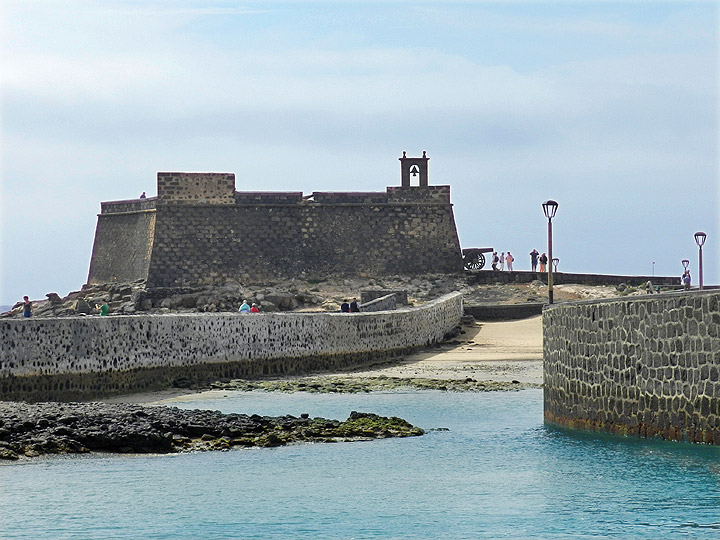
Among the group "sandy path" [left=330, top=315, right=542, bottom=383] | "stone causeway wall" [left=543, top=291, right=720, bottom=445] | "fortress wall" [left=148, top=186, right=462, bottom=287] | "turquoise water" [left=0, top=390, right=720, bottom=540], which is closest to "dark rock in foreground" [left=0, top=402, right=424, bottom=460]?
"turquoise water" [left=0, top=390, right=720, bottom=540]

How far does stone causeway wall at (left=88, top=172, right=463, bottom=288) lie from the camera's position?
43719mm

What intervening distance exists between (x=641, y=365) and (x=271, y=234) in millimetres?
32328

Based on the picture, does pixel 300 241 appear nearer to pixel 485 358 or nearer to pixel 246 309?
pixel 246 309

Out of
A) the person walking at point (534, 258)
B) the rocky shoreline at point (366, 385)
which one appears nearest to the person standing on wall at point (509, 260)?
the person walking at point (534, 258)

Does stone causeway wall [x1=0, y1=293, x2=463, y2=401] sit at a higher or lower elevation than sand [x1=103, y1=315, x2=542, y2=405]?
higher

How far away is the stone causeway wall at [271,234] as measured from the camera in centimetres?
4372

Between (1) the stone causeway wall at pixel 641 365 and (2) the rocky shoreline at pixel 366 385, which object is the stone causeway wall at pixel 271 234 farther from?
(1) the stone causeway wall at pixel 641 365

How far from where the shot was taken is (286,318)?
24.6 metres

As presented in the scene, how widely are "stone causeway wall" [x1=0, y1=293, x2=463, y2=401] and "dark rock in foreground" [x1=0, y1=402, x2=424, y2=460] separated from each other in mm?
2621


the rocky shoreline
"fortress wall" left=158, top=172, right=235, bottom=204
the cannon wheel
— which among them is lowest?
the rocky shoreline

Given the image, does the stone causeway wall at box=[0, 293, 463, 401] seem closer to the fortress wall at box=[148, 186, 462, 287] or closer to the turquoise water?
the turquoise water

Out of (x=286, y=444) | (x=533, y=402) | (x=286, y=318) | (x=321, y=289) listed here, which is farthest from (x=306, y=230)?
(x=286, y=444)

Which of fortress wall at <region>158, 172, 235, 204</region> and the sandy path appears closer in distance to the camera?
the sandy path

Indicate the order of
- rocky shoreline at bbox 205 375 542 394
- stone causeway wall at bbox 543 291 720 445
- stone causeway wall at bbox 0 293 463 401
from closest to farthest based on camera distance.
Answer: stone causeway wall at bbox 543 291 720 445 < stone causeway wall at bbox 0 293 463 401 < rocky shoreline at bbox 205 375 542 394
